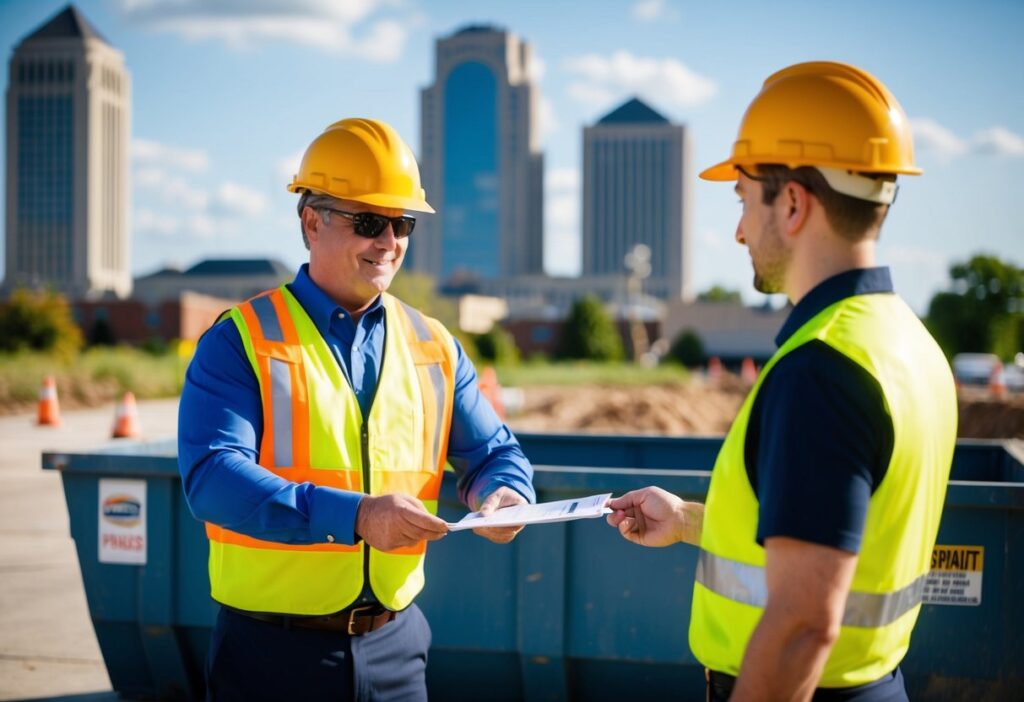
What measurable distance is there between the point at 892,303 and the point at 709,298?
535 ft

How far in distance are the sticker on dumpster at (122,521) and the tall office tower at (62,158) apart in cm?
16512

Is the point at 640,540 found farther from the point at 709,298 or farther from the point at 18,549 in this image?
the point at 709,298

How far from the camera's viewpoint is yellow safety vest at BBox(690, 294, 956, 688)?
5.46ft

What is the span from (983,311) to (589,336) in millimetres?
32025

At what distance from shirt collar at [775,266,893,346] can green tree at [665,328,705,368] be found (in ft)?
242

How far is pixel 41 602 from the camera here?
6707 millimetres

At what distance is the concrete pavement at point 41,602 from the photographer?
5199mm

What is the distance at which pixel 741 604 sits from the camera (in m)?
1.79

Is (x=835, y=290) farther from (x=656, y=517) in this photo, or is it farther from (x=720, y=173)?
(x=656, y=517)

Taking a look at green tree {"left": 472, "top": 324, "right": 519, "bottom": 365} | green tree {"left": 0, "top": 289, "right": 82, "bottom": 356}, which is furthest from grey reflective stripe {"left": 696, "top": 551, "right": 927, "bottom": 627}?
green tree {"left": 472, "top": 324, "right": 519, "bottom": 365}

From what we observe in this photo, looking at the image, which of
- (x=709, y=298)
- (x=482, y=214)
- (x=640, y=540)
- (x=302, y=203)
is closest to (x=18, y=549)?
(x=302, y=203)

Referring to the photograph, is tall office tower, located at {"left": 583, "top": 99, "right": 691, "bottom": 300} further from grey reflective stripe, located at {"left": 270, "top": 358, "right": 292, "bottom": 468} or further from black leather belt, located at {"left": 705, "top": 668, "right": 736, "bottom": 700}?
black leather belt, located at {"left": 705, "top": 668, "right": 736, "bottom": 700}

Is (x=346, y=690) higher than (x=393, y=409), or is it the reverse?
(x=393, y=409)

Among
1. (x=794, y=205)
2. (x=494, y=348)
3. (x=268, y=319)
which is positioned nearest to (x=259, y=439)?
(x=268, y=319)
